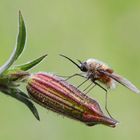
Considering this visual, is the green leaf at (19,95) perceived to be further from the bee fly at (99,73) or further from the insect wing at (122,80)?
the insect wing at (122,80)

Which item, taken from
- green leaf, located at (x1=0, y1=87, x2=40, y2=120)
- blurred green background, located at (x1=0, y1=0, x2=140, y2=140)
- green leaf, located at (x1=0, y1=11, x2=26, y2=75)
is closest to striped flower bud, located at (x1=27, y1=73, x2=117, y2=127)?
green leaf, located at (x1=0, y1=87, x2=40, y2=120)

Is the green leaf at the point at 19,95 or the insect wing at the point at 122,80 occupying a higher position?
the insect wing at the point at 122,80

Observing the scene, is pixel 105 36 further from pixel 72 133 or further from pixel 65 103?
pixel 65 103

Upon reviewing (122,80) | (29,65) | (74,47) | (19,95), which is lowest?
(19,95)

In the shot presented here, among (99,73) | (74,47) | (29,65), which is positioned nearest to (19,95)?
(29,65)

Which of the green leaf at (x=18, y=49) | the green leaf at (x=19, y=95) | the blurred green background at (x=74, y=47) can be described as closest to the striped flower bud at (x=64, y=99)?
the green leaf at (x=19, y=95)

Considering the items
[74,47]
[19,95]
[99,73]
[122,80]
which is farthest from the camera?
[74,47]

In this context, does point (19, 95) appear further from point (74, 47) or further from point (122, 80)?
point (74, 47)
